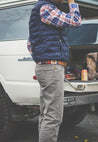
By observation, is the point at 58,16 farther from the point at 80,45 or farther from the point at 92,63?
the point at 92,63

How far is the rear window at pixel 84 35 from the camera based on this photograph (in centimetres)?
456

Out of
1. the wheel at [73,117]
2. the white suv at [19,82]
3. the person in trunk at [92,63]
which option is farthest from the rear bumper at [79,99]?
the wheel at [73,117]

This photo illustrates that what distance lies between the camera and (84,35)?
15.3 feet

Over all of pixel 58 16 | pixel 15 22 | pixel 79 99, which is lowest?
pixel 79 99

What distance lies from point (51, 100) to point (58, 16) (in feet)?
2.58

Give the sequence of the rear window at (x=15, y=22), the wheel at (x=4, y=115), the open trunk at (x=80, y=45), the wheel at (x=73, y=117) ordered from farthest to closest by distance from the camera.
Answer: the wheel at (x=73, y=117) → the open trunk at (x=80, y=45) → the rear window at (x=15, y=22) → the wheel at (x=4, y=115)

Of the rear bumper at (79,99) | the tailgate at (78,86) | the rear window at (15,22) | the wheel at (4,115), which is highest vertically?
the rear window at (15,22)

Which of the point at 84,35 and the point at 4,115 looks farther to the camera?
the point at 84,35

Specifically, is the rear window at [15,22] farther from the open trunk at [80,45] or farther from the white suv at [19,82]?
the open trunk at [80,45]

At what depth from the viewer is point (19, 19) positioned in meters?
4.09

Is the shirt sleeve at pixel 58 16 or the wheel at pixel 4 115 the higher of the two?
the shirt sleeve at pixel 58 16

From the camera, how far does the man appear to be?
2787mm

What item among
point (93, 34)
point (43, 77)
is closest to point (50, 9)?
point (43, 77)

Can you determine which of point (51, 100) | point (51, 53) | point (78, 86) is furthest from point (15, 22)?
point (51, 100)
